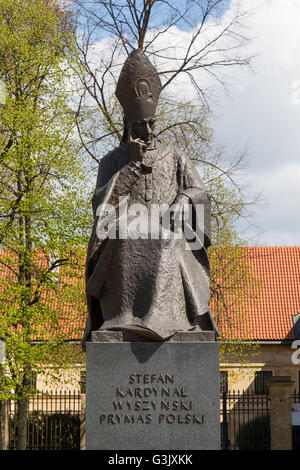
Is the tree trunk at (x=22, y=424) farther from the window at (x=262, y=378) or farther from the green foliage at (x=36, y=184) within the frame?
the window at (x=262, y=378)

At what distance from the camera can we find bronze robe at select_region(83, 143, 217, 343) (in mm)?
6660

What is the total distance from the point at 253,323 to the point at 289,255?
449 cm

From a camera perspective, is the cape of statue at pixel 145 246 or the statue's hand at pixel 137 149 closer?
the cape of statue at pixel 145 246

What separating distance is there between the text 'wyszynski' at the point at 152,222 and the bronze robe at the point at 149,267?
4 cm

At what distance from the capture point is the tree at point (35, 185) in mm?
17438

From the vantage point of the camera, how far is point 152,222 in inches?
275

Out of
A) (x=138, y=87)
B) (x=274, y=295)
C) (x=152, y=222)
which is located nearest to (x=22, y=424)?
(x=152, y=222)

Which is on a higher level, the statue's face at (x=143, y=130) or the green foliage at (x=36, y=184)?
the green foliage at (x=36, y=184)

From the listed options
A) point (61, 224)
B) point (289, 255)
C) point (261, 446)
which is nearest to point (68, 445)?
point (261, 446)

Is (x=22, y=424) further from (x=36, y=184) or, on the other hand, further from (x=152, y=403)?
(x=152, y=403)

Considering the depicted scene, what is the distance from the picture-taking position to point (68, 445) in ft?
67.1

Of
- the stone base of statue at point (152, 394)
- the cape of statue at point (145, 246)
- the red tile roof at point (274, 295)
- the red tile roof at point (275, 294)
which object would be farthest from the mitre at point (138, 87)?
the red tile roof at point (275, 294)

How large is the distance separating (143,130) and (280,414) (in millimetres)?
A: 12847

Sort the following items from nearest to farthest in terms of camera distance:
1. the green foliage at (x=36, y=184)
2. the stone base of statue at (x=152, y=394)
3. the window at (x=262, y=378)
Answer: the stone base of statue at (x=152, y=394) → the green foliage at (x=36, y=184) → the window at (x=262, y=378)
